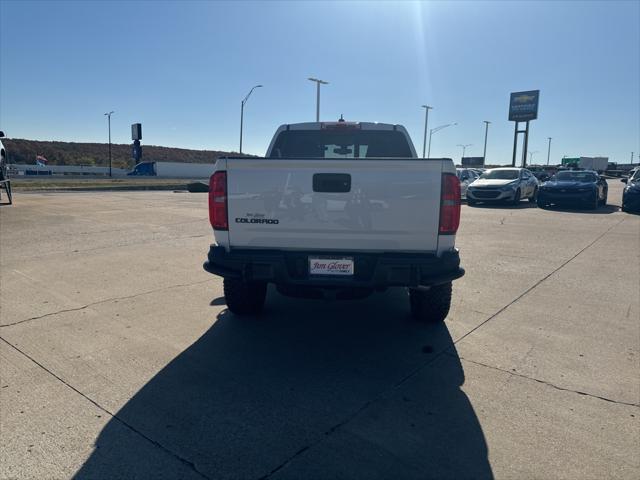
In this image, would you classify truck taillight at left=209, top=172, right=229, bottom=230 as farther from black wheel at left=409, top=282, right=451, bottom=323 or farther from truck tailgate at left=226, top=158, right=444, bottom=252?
black wheel at left=409, top=282, right=451, bottom=323

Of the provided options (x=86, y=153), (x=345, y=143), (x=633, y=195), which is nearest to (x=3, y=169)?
(x=345, y=143)

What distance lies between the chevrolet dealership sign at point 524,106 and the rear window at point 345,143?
5282 cm

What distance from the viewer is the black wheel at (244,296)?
14.6 feet

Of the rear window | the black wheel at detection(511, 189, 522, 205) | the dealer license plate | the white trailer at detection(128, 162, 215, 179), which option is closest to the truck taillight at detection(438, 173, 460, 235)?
the dealer license plate

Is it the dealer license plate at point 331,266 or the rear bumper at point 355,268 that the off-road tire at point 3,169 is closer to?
the rear bumper at point 355,268

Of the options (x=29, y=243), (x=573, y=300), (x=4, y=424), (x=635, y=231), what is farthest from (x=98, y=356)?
(x=635, y=231)

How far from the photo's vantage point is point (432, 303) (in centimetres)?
437

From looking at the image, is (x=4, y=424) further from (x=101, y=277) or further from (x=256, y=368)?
(x=101, y=277)

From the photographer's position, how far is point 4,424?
107 inches

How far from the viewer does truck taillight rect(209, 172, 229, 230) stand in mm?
3717

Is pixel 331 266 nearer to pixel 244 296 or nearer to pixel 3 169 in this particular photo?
pixel 244 296

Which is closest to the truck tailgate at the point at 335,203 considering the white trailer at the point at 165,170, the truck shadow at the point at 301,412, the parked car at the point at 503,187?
the truck shadow at the point at 301,412

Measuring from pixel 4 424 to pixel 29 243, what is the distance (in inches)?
270

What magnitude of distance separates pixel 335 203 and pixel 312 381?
1.42 metres
